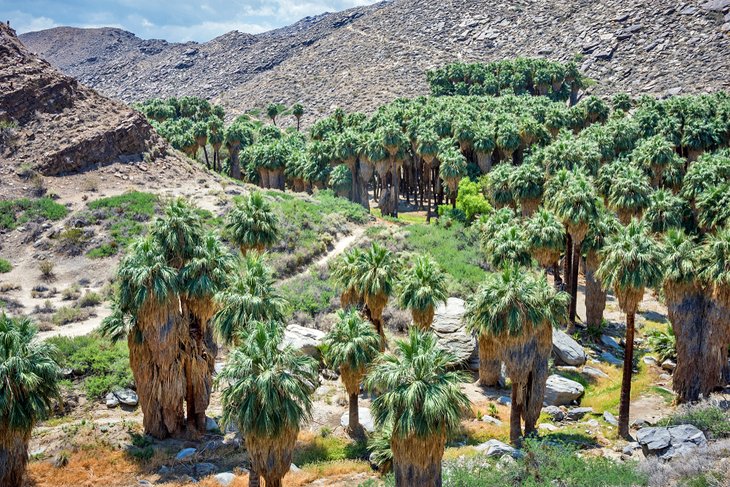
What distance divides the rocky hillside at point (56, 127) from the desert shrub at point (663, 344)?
49825 millimetres

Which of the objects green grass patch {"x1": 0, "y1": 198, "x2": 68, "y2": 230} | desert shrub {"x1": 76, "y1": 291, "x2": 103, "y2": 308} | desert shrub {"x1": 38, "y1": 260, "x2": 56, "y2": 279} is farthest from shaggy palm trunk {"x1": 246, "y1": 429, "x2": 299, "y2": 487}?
green grass patch {"x1": 0, "y1": 198, "x2": 68, "y2": 230}

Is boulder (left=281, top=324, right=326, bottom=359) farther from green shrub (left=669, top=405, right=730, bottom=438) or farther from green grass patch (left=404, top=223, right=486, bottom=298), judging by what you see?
green shrub (left=669, top=405, right=730, bottom=438)

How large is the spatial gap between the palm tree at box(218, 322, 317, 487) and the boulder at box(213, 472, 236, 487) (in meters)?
4.38

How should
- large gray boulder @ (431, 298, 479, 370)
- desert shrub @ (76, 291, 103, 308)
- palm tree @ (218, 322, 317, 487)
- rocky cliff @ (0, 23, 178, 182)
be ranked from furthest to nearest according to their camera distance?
rocky cliff @ (0, 23, 178, 182), desert shrub @ (76, 291, 103, 308), large gray boulder @ (431, 298, 479, 370), palm tree @ (218, 322, 317, 487)

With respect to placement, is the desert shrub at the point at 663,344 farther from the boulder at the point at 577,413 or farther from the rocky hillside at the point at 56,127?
the rocky hillside at the point at 56,127

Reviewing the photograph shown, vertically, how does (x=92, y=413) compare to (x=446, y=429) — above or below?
below

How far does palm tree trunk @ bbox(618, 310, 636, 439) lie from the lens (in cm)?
3156

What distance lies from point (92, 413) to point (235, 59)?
161917mm

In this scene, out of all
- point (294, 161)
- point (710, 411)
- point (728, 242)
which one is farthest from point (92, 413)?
point (294, 161)

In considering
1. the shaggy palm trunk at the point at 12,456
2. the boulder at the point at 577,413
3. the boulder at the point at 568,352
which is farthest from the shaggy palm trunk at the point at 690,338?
the shaggy palm trunk at the point at 12,456

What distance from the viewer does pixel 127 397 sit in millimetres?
34719

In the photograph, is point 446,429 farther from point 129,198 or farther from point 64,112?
point 64,112

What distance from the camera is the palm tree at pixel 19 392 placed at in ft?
80.0

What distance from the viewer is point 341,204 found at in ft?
225
